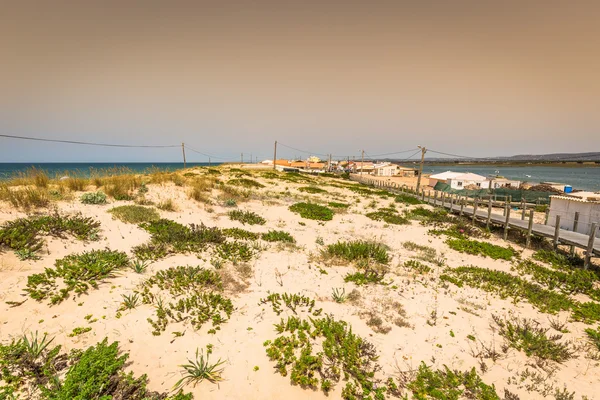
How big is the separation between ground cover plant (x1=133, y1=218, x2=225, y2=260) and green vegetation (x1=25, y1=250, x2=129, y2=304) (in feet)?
2.72

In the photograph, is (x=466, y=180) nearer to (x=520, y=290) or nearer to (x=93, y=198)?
(x=520, y=290)

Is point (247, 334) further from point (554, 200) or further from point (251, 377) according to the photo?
point (554, 200)

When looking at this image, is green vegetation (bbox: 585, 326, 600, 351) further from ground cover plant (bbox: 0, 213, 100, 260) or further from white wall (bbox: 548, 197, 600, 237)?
ground cover plant (bbox: 0, 213, 100, 260)

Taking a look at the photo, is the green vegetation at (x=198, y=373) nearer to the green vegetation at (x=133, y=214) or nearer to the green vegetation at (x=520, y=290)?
the green vegetation at (x=520, y=290)

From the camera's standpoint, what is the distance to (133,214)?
10438mm

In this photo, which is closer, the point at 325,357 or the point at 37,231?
the point at 325,357

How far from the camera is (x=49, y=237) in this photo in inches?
291

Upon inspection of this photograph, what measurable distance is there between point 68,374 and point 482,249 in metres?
14.4

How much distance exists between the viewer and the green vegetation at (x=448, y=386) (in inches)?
158

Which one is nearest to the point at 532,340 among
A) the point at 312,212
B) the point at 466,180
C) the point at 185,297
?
the point at 185,297

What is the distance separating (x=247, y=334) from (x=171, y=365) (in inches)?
55.8

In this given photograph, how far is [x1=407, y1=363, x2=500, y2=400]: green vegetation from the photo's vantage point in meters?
4.01

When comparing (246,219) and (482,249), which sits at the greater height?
(246,219)

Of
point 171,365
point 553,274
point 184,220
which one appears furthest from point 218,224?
point 553,274
